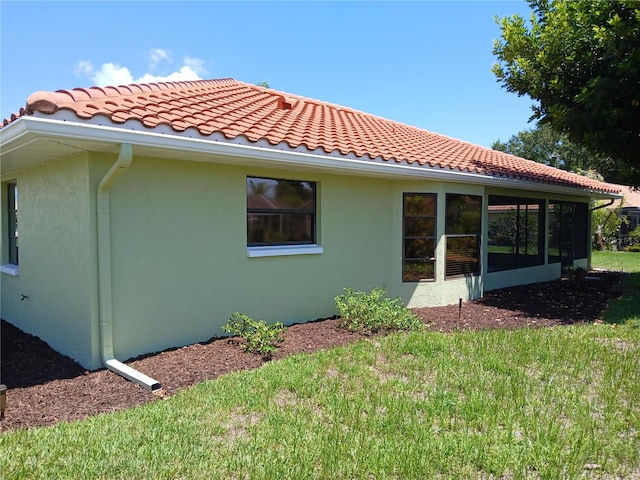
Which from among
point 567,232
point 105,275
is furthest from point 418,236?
point 567,232

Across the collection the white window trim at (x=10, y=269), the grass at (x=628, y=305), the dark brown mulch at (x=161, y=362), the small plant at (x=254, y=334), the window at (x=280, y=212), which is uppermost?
the window at (x=280, y=212)

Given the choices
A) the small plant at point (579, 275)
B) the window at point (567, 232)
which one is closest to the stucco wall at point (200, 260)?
the window at point (567, 232)

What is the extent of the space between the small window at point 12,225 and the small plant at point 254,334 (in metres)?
5.03

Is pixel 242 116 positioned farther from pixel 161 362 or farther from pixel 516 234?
pixel 516 234

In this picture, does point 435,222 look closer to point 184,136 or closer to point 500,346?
point 500,346

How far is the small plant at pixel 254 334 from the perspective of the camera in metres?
5.72

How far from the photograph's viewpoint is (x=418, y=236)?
8.89 m

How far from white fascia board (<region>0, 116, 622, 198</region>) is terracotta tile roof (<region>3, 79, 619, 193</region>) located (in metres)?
0.11

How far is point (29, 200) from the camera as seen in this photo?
7.08m

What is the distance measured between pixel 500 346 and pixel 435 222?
11.6ft

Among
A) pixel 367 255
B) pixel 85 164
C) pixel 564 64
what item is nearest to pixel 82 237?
pixel 85 164

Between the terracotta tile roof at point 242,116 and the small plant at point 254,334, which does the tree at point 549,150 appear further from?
the small plant at point 254,334

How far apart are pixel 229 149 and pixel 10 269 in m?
5.45

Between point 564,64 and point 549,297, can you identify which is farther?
point 549,297
